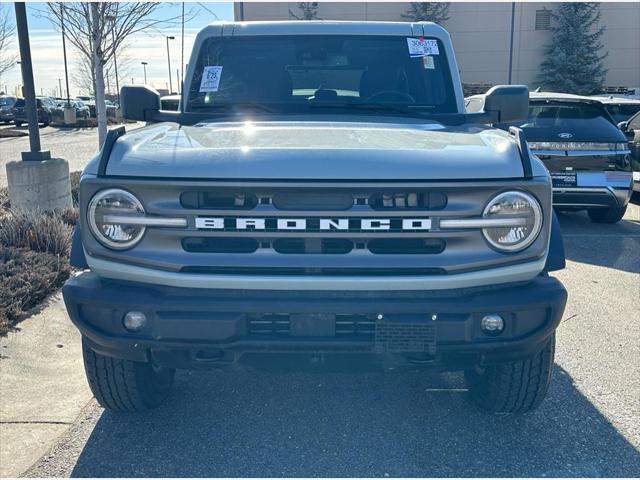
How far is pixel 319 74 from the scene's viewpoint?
13.1 ft

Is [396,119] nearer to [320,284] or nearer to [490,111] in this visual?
[490,111]

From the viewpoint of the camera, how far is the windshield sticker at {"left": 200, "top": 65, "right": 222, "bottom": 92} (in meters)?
3.91

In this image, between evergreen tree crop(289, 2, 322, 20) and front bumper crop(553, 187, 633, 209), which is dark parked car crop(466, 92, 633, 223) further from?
evergreen tree crop(289, 2, 322, 20)

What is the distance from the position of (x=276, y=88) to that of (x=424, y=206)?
1718 millimetres

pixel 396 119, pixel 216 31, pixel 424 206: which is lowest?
pixel 424 206

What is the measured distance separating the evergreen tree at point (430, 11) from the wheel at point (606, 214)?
32680mm

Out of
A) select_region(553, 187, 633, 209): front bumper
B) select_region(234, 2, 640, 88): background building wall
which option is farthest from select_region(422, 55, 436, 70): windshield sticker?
select_region(234, 2, 640, 88): background building wall

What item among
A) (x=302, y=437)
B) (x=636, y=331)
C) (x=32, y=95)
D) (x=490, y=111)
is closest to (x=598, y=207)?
(x=636, y=331)

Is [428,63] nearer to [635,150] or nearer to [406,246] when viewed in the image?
[406,246]

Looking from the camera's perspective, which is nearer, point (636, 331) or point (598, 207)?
point (636, 331)

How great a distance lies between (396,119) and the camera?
3594 millimetres

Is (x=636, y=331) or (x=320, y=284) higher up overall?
(x=320, y=284)

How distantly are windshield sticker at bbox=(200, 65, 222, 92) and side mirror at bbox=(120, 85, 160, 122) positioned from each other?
1.03 feet

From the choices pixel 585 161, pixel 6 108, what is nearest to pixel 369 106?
pixel 585 161
